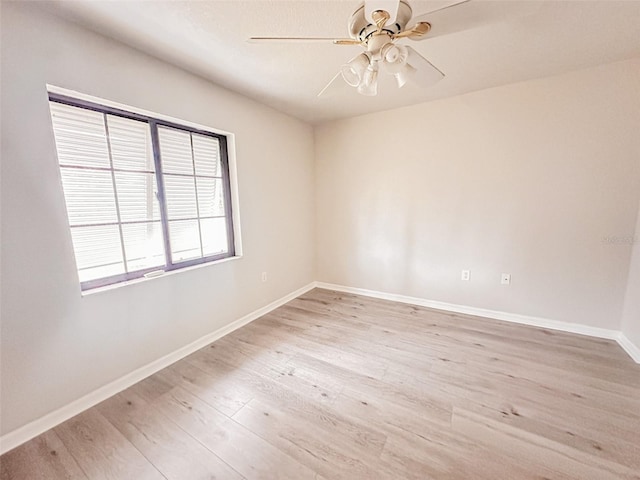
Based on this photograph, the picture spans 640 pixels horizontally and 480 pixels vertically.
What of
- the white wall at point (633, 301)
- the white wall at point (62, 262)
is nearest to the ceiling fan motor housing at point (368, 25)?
the white wall at point (62, 262)

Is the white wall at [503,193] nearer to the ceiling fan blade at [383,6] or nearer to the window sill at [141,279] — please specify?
the window sill at [141,279]

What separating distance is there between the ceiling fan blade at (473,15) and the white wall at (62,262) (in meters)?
1.80

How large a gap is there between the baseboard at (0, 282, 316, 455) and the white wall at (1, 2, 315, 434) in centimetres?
4

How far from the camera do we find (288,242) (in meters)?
3.34

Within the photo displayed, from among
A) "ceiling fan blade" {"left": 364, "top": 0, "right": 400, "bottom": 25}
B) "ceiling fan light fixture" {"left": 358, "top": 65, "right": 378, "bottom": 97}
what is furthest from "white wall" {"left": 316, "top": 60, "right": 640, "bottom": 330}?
"ceiling fan blade" {"left": 364, "top": 0, "right": 400, "bottom": 25}

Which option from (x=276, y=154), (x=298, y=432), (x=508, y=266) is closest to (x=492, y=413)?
(x=298, y=432)

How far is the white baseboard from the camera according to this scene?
218cm

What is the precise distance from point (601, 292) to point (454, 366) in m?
1.58

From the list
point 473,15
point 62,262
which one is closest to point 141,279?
point 62,262

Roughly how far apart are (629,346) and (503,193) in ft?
5.13

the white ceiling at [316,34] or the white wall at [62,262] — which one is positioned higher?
the white ceiling at [316,34]

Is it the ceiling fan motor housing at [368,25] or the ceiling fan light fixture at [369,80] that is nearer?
the ceiling fan motor housing at [368,25]

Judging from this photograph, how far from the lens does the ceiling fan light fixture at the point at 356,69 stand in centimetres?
144

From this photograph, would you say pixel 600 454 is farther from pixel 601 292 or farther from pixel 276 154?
pixel 276 154
